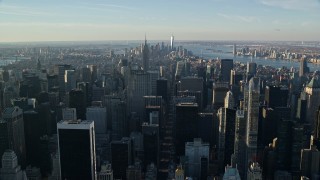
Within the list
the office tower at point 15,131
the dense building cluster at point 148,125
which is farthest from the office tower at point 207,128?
the office tower at point 15,131

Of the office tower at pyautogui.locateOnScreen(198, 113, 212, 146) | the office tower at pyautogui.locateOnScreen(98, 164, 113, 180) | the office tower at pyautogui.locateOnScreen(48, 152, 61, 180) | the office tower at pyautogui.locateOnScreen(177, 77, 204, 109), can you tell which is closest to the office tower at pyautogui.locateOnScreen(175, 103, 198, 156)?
the office tower at pyautogui.locateOnScreen(198, 113, 212, 146)

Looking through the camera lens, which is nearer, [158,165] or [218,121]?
[158,165]

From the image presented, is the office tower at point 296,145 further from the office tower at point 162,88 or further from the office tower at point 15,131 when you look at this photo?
the office tower at point 15,131

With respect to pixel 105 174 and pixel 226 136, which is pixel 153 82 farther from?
pixel 105 174

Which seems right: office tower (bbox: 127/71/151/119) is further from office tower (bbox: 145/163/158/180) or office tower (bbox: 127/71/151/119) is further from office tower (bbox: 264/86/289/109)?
office tower (bbox: 264/86/289/109)

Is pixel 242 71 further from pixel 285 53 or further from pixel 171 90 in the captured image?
pixel 171 90

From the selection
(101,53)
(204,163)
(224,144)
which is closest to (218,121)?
(224,144)
